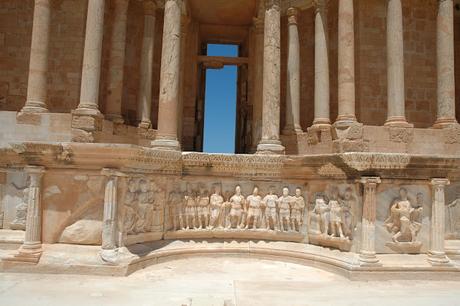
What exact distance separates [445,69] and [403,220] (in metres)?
6.09

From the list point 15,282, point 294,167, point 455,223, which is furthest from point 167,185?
point 455,223

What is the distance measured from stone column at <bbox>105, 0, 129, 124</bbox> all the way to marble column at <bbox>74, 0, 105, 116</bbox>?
2044mm

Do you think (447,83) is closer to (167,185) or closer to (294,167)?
(294,167)

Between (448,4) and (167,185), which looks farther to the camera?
(448,4)

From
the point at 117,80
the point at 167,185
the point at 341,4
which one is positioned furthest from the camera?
the point at 117,80

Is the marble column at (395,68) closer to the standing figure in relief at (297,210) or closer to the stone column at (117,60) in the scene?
the standing figure in relief at (297,210)

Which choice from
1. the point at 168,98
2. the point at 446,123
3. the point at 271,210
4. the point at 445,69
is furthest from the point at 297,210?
the point at 445,69

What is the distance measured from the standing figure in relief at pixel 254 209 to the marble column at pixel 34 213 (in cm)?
459

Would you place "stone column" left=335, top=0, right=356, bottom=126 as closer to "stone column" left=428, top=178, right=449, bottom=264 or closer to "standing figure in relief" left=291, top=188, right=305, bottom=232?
"standing figure in relief" left=291, top=188, right=305, bottom=232

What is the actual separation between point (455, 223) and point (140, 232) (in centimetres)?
699

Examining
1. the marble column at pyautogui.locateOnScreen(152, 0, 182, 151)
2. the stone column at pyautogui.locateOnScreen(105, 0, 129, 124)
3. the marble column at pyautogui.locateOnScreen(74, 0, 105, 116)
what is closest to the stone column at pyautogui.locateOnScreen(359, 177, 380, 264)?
the marble column at pyautogui.locateOnScreen(152, 0, 182, 151)

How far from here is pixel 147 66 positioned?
1330cm

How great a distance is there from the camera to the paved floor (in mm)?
5766

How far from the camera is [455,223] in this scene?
A: 874 cm
